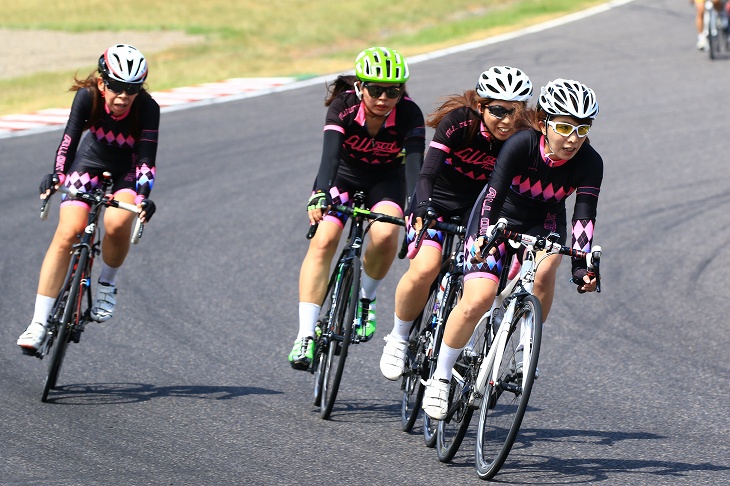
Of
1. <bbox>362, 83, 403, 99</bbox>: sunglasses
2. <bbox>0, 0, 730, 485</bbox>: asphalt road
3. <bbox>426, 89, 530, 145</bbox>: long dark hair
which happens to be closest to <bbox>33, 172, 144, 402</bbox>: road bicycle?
<bbox>0, 0, 730, 485</bbox>: asphalt road

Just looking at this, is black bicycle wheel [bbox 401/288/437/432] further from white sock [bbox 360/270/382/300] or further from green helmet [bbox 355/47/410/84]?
green helmet [bbox 355/47/410/84]

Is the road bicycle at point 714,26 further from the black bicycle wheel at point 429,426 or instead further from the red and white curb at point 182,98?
the black bicycle wheel at point 429,426

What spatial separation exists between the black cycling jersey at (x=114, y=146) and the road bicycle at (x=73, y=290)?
202 mm

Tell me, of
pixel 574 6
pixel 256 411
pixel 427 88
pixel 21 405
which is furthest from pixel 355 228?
pixel 574 6

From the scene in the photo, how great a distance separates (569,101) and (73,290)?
342cm

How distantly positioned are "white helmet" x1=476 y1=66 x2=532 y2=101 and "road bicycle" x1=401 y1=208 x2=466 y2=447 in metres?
0.76

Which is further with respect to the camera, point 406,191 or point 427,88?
point 427,88

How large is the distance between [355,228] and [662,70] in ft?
49.3

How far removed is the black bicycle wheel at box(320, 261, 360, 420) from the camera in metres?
7.42

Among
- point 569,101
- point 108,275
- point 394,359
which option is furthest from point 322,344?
point 569,101

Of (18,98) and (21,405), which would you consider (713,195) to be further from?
(18,98)

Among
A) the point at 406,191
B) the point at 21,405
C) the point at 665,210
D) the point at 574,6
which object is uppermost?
the point at 574,6

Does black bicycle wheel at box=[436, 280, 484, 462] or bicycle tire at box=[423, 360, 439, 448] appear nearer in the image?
black bicycle wheel at box=[436, 280, 484, 462]

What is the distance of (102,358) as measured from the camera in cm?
900
